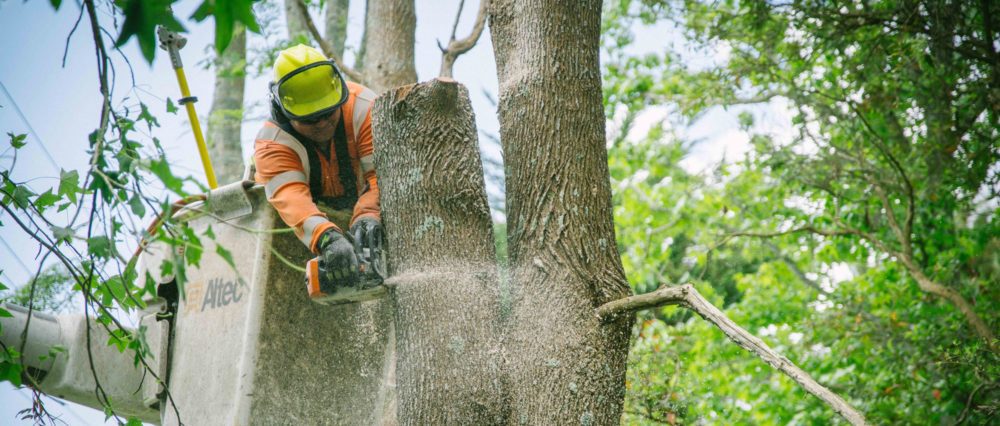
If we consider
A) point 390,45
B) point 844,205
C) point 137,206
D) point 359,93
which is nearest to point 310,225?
point 359,93

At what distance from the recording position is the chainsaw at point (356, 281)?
2.92 meters

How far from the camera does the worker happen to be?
9.93 feet

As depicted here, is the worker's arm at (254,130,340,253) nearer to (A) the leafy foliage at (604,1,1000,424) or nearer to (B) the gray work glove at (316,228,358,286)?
(B) the gray work glove at (316,228,358,286)

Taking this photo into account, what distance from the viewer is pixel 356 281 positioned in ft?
9.66

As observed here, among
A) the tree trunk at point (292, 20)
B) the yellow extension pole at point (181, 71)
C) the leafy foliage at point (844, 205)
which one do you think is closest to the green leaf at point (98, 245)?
the yellow extension pole at point (181, 71)

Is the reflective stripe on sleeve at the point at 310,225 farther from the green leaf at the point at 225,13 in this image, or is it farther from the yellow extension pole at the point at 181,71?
the green leaf at the point at 225,13

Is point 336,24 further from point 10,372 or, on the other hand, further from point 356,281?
point 10,372

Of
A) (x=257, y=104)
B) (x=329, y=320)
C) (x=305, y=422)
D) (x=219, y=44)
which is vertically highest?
(x=257, y=104)

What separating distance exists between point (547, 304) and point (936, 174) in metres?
4.78

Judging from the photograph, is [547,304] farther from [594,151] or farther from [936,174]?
[936,174]

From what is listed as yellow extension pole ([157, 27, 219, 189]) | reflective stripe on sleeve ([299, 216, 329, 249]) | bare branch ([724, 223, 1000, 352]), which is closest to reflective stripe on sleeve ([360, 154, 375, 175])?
reflective stripe on sleeve ([299, 216, 329, 249])

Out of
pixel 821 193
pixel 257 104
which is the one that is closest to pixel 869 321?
pixel 821 193

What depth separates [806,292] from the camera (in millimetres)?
9438

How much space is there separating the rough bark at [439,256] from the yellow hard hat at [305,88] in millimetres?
479
